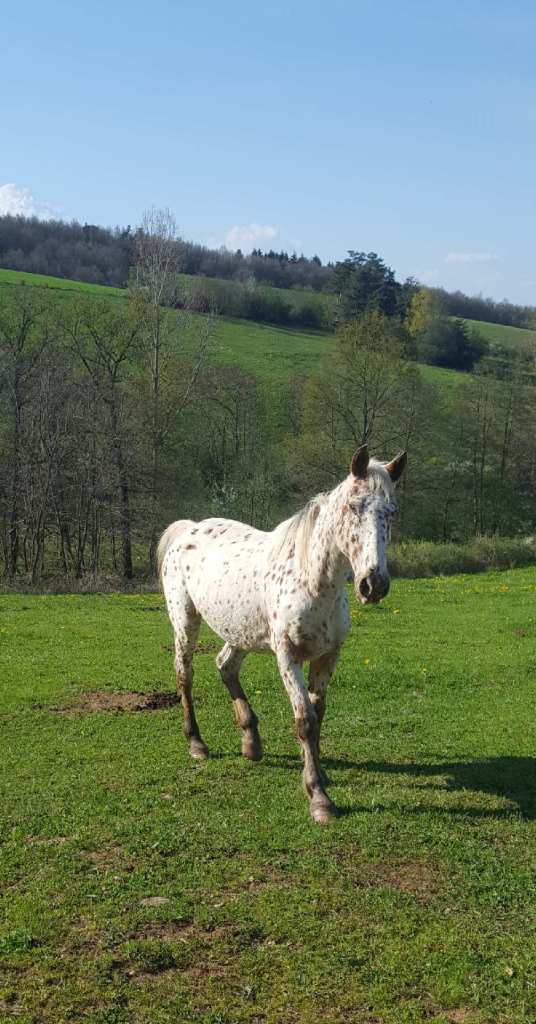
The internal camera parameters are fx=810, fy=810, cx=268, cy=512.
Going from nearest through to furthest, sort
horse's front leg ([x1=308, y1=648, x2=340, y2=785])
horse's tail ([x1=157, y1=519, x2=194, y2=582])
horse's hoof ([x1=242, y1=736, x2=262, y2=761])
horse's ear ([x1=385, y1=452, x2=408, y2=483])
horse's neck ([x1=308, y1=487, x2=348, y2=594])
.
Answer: horse's ear ([x1=385, y1=452, x2=408, y2=483]), horse's neck ([x1=308, y1=487, x2=348, y2=594]), horse's front leg ([x1=308, y1=648, x2=340, y2=785]), horse's hoof ([x1=242, y1=736, x2=262, y2=761]), horse's tail ([x1=157, y1=519, x2=194, y2=582])

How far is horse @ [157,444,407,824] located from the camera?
257 inches

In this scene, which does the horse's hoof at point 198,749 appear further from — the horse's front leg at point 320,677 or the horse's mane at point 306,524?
the horse's mane at point 306,524

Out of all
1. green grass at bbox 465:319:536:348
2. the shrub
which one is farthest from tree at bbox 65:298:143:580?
green grass at bbox 465:319:536:348

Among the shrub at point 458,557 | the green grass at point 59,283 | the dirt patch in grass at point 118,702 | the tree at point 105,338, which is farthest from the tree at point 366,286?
the dirt patch in grass at point 118,702

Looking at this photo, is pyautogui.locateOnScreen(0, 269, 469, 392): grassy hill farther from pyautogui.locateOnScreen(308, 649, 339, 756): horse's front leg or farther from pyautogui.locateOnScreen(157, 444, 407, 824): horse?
pyautogui.locateOnScreen(308, 649, 339, 756): horse's front leg

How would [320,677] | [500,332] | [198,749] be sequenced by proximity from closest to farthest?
[320,677] < [198,749] < [500,332]

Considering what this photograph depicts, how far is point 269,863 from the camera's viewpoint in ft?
20.4

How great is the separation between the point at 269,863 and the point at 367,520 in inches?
108

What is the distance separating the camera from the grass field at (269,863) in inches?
182

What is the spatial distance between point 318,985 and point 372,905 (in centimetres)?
94

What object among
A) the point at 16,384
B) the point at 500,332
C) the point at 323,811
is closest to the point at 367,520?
the point at 323,811

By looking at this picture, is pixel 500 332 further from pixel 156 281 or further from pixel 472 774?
pixel 472 774

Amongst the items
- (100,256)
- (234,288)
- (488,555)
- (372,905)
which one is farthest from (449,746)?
(100,256)

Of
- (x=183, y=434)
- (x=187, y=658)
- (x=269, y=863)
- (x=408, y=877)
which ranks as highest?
(x=183, y=434)
